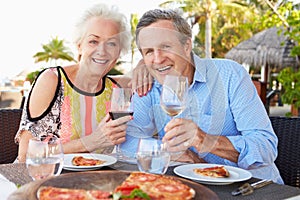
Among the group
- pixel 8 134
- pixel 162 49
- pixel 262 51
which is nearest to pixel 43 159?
pixel 162 49

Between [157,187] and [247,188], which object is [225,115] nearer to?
[247,188]

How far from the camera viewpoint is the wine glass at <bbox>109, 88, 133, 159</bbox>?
1.66 metres

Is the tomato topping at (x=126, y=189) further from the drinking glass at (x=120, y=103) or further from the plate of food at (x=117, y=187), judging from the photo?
the drinking glass at (x=120, y=103)

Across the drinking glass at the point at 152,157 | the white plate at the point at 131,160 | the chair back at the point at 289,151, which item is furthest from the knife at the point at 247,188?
the chair back at the point at 289,151

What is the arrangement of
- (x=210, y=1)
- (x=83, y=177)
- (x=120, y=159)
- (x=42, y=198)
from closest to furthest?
(x=42, y=198)
(x=83, y=177)
(x=120, y=159)
(x=210, y=1)

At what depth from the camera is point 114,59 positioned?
201 cm

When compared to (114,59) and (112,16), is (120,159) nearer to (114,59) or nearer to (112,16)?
(114,59)

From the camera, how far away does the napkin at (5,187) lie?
1.25m

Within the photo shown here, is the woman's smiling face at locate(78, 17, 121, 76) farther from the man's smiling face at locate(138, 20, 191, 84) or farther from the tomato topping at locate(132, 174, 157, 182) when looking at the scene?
the tomato topping at locate(132, 174, 157, 182)

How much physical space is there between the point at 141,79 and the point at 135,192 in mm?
1106

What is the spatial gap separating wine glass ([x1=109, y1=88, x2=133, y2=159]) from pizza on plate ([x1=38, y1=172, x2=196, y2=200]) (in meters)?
0.65

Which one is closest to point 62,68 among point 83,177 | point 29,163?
point 29,163

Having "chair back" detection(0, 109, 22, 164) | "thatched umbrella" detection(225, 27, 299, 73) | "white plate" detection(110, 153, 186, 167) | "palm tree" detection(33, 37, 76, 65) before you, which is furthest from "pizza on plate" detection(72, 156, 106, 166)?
"palm tree" detection(33, 37, 76, 65)

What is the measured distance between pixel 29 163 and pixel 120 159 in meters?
0.63
